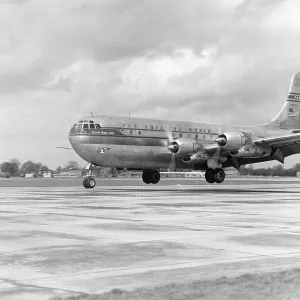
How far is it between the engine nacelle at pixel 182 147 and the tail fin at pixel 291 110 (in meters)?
15.0

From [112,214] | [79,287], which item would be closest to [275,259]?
[79,287]

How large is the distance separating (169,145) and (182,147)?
162 cm

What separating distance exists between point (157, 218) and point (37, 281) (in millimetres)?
9410

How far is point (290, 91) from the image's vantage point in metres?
57.8

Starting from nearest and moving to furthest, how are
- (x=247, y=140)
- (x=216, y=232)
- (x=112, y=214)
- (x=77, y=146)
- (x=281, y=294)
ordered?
1. (x=281, y=294)
2. (x=216, y=232)
3. (x=112, y=214)
4. (x=77, y=146)
5. (x=247, y=140)

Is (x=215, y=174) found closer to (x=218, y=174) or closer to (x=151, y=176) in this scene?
(x=218, y=174)

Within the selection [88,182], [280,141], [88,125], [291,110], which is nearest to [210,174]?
[280,141]

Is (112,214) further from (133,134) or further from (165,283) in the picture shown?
(133,134)

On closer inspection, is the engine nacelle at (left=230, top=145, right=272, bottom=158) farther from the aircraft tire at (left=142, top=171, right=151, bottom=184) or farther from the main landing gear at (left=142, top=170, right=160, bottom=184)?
the aircraft tire at (left=142, top=171, right=151, bottom=184)

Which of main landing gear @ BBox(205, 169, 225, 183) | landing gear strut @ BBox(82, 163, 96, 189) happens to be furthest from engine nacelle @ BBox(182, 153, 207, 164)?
landing gear strut @ BBox(82, 163, 96, 189)

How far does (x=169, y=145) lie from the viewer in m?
46.8

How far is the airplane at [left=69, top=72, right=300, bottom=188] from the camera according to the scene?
43.8m

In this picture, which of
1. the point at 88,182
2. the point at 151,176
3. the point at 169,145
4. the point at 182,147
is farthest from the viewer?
the point at 151,176

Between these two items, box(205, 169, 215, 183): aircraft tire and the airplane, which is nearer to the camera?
the airplane
